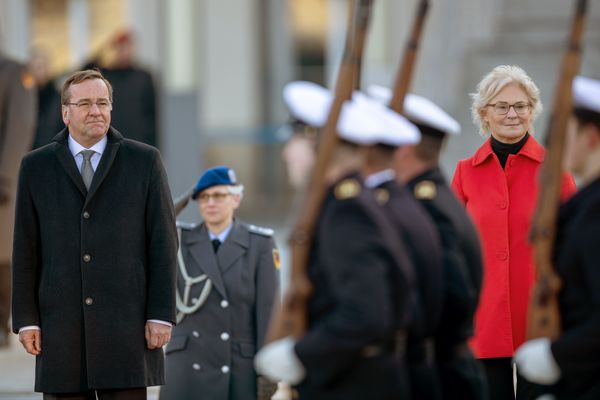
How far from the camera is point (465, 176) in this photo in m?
6.53

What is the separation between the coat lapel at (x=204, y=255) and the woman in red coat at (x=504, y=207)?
1108mm

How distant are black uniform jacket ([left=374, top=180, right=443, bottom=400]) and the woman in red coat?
1.37 m

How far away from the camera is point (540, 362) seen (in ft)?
15.5

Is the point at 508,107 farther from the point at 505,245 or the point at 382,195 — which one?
the point at 382,195

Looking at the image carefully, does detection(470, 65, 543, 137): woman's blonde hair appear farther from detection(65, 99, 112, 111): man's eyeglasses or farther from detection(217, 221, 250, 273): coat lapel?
detection(65, 99, 112, 111): man's eyeglasses

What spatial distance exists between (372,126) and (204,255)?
2.27m

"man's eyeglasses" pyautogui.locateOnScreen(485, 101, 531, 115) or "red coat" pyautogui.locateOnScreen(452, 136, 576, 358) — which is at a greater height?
"man's eyeglasses" pyautogui.locateOnScreen(485, 101, 531, 115)

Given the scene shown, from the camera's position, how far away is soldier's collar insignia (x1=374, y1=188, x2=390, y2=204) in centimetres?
467

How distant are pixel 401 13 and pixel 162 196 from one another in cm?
1275

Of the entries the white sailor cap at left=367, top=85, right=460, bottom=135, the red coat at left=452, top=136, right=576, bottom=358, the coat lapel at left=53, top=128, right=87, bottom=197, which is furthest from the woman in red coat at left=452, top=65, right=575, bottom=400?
the coat lapel at left=53, top=128, right=87, bottom=197

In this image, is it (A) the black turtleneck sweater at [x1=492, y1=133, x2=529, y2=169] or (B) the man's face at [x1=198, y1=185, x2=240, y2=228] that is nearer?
(A) the black turtleneck sweater at [x1=492, y1=133, x2=529, y2=169]

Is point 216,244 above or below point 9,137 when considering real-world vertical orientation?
below

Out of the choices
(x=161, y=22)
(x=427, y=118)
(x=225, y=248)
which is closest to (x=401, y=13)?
(x=161, y=22)

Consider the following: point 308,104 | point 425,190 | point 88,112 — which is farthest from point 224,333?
point 308,104
